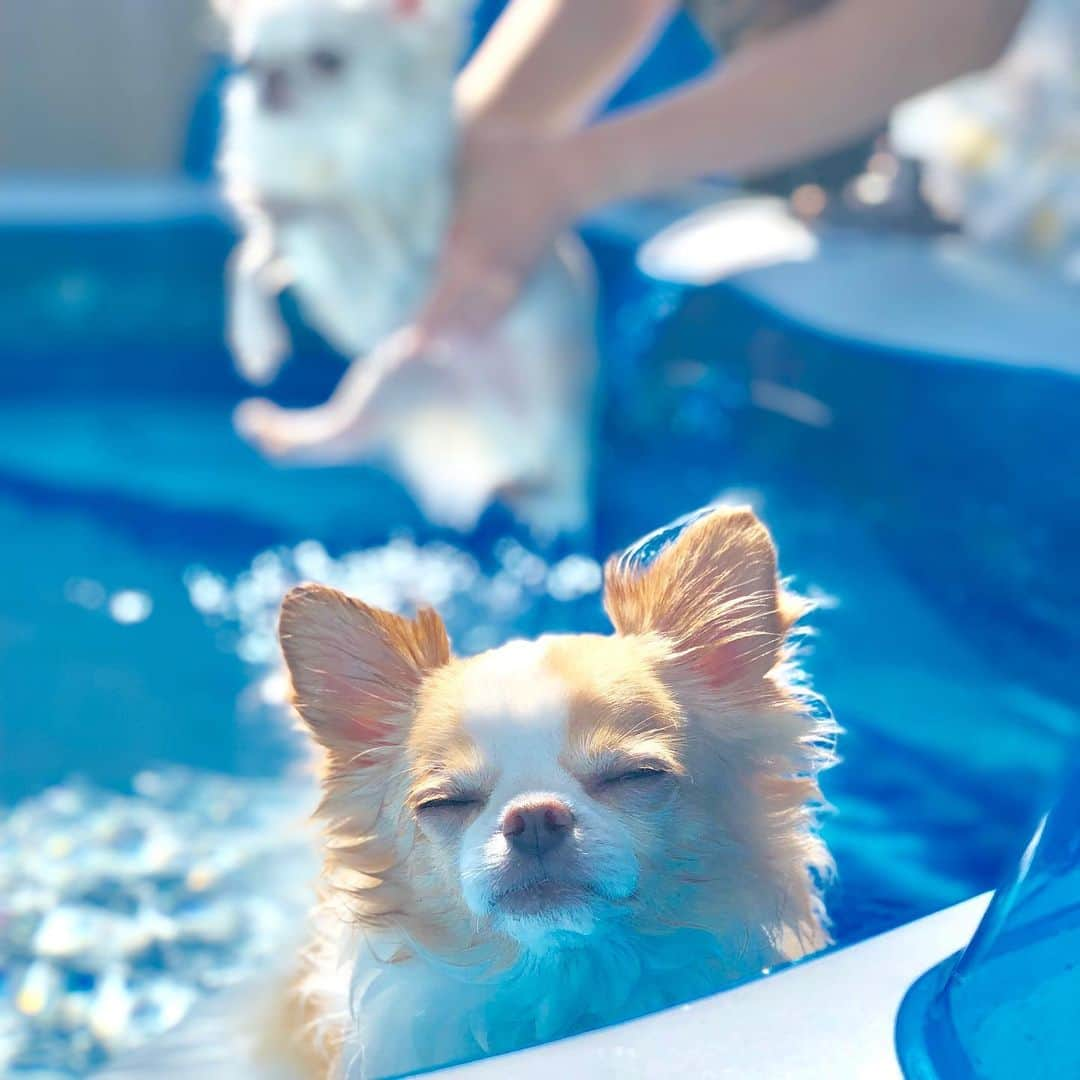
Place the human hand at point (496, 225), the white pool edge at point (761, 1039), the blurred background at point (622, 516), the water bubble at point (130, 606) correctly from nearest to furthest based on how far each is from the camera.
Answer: the white pool edge at point (761, 1039) < the blurred background at point (622, 516) < the human hand at point (496, 225) < the water bubble at point (130, 606)

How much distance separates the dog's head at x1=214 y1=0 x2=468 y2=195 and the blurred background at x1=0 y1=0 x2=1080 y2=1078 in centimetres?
60

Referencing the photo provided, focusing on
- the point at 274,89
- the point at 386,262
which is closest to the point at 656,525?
the point at 386,262

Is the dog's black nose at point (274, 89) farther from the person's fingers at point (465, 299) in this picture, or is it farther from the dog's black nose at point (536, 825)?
the dog's black nose at point (536, 825)

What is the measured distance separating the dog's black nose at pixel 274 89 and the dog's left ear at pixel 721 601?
165cm

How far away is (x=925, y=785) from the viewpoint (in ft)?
5.06

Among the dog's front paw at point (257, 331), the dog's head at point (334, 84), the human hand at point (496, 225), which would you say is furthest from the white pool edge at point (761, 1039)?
the dog's front paw at point (257, 331)

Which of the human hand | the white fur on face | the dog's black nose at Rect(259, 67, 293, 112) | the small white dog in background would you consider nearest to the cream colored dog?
the white fur on face

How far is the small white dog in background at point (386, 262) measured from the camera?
223cm

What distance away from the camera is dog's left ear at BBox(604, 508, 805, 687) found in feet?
2.52

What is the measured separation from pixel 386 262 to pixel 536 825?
6.09 ft

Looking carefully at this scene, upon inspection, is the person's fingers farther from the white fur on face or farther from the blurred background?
the white fur on face

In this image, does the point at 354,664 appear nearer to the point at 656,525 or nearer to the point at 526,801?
the point at 526,801

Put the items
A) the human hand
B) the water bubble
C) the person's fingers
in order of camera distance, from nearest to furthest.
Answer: the human hand < the person's fingers < the water bubble

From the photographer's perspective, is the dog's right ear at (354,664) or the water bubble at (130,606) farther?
the water bubble at (130,606)
